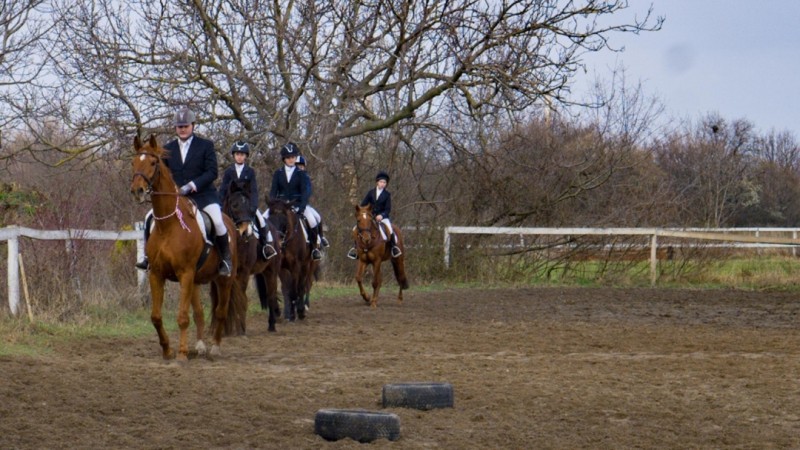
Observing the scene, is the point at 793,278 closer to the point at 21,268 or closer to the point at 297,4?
the point at 297,4

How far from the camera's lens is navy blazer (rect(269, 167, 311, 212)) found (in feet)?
53.3

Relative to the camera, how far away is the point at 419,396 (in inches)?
305

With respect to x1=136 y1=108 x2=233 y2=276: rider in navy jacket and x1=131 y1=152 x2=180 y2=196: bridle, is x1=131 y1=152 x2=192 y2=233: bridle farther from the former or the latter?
x1=136 y1=108 x2=233 y2=276: rider in navy jacket

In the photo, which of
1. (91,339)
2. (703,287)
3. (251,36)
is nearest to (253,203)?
(91,339)

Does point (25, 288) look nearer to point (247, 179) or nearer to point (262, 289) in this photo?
point (247, 179)

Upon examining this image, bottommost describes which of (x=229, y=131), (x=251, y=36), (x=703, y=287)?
(x=703, y=287)

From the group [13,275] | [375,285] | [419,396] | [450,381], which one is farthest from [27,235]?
[419,396]

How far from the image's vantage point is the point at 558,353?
1182 cm

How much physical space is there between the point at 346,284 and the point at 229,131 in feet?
14.6

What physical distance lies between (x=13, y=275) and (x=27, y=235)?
65cm

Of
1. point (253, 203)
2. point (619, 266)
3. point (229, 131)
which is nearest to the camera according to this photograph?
point (253, 203)

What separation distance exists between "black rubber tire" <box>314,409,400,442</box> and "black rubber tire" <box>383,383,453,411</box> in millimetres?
1089

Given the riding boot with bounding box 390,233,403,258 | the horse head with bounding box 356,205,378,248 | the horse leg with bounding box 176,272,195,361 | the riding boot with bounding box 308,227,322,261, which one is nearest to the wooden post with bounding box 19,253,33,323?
the horse leg with bounding box 176,272,195,361

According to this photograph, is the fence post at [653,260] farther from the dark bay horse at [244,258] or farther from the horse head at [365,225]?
the dark bay horse at [244,258]
